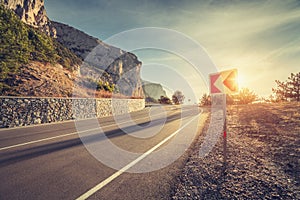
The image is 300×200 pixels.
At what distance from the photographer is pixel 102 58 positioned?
69.9 metres

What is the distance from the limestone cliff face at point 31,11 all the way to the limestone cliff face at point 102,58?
10785 millimetres

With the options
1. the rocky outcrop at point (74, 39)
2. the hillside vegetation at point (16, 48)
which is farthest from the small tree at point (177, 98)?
the hillside vegetation at point (16, 48)

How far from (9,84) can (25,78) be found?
1.95 meters

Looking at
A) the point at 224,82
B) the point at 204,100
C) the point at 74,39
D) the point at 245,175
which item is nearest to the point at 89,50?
the point at 74,39

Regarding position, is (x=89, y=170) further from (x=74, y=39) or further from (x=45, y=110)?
(x=74, y=39)

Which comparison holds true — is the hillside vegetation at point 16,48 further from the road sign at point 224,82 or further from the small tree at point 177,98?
the small tree at point 177,98

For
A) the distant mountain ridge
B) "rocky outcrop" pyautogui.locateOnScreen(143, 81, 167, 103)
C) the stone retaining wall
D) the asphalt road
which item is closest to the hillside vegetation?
the distant mountain ridge

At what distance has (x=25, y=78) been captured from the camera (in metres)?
17.8

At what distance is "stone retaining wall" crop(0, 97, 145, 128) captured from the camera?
34.0 ft

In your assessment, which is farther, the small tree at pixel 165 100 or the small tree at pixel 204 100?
the small tree at pixel 165 100

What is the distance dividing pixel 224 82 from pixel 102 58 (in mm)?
71964

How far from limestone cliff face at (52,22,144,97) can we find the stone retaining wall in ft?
76.8

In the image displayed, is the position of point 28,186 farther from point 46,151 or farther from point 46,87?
point 46,87

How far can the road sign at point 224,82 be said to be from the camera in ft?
11.8
